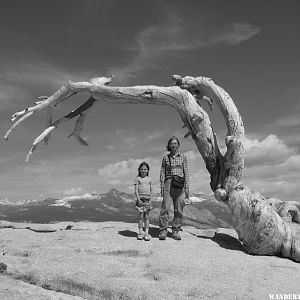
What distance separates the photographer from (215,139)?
54.2ft

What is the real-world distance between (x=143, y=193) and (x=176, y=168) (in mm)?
1615

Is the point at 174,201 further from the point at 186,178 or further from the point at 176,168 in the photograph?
the point at 176,168

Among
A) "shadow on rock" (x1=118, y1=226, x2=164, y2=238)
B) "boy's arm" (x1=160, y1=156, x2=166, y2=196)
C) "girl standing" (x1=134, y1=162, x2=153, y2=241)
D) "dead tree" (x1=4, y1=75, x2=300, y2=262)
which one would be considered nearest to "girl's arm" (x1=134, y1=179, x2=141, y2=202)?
"girl standing" (x1=134, y1=162, x2=153, y2=241)

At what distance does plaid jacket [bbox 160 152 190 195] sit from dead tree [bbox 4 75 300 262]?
5.44ft

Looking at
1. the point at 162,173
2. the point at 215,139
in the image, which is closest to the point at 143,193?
the point at 162,173

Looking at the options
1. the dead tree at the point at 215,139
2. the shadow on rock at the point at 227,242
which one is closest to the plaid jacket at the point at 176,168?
the dead tree at the point at 215,139

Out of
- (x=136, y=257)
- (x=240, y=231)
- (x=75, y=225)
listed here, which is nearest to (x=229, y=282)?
(x=136, y=257)

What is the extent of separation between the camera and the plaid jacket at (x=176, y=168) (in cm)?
1487

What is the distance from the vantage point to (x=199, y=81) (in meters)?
17.1

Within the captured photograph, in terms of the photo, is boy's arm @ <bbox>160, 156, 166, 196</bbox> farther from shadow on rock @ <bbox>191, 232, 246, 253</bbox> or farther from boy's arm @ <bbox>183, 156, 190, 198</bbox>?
shadow on rock @ <bbox>191, 232, 246, 253</bbox>

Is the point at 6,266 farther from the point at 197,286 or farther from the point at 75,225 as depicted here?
the point at 75,225

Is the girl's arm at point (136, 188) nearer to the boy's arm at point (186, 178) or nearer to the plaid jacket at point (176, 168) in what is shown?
the plaid jacket at point (176, 168)

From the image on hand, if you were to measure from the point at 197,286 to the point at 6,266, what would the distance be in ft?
20.1

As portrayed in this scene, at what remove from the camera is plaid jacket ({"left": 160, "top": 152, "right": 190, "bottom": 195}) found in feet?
48.8
